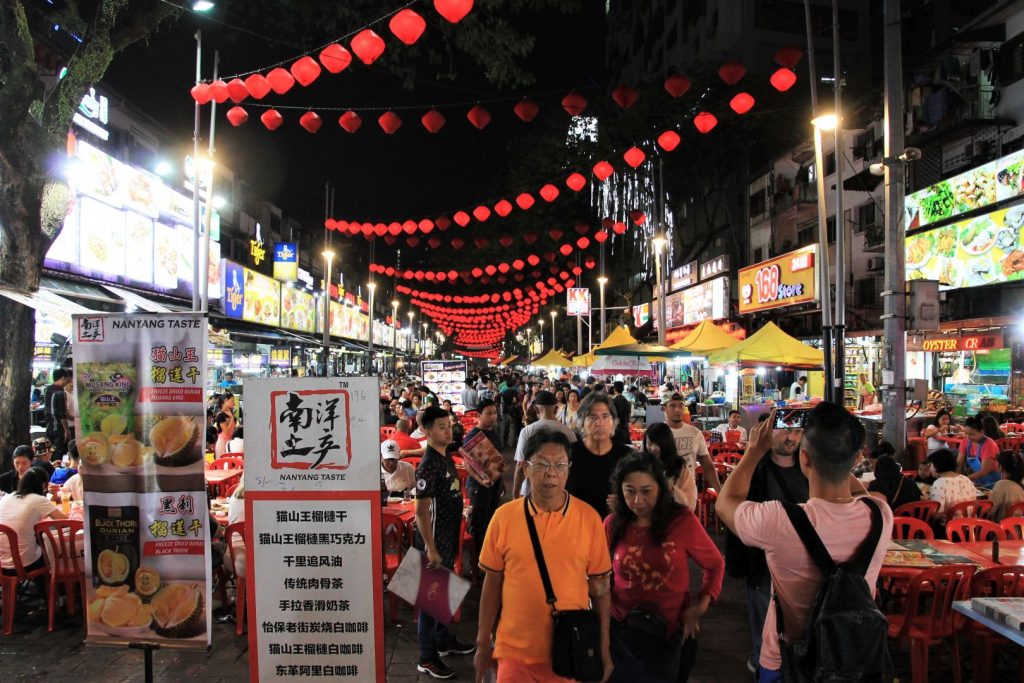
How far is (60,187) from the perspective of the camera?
29.1 feet

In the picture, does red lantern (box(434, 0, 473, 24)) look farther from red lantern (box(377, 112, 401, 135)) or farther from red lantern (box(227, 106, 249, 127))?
red lantern (box(227, 106, 249, 127))

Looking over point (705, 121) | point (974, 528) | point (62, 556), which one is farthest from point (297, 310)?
point (974, 528)

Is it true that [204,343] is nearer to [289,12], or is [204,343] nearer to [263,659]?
[263,659]

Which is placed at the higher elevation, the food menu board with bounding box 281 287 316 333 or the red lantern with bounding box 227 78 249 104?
the red lantern with bounding box 227 78 249 104

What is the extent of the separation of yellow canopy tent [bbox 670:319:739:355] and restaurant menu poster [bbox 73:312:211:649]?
13.8m


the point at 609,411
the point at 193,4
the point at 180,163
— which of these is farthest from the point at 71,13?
the point at 180,163

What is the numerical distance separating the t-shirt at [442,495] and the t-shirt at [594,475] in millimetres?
885

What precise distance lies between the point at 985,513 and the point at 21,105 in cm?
1161

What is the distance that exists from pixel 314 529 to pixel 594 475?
214 centimetres

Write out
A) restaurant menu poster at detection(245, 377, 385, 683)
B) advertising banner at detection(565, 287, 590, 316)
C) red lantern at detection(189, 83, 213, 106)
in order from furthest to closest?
advertising banner at detection(565, 287, 590, 316)
red lantern at detection(189, 83, 213, 106)
restaurant menu poster at detection(245, 377, 385, 683)

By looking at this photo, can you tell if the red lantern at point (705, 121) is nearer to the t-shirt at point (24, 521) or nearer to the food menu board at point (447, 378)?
the t-shirt at point (24, 521)

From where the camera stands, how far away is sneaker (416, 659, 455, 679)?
5011mm

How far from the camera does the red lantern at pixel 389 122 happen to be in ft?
35.1

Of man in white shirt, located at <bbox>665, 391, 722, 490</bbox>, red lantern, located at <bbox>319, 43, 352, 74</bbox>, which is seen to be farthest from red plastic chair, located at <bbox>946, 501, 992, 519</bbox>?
red lantern, located at <bbox>319, 43, 352, 74</bbox>
